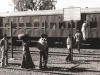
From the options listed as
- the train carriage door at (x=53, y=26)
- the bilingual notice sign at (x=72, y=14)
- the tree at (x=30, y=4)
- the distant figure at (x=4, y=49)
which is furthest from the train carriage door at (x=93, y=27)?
the tree at (x=30, y=4)

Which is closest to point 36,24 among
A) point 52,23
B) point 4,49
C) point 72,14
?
point 52,23

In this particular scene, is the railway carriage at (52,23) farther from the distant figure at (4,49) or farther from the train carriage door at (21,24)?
the distant figure at (4,49)

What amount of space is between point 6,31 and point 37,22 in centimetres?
383

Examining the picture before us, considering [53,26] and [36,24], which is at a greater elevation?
[36,24]

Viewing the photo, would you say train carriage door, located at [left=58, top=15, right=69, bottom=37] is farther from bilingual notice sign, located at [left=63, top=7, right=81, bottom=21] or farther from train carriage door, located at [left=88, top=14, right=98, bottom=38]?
bilingual notice sign, located at [left=63, top=7, right=81, bottom=21]

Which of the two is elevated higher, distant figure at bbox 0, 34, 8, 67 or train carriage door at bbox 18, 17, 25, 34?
train carriage door at bbox 18, 17, 25, 34

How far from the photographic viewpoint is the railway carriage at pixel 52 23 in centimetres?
2106

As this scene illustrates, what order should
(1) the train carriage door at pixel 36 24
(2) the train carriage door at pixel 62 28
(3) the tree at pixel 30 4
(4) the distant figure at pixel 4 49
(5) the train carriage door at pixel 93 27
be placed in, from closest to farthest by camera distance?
1. (4) the distant figure at pixel 4 49
2. (5) the train carriage door at pixel 93 27
3. (2) the train carriage door at pixel 62 28
4. (1) the train carriage door at pixel 36 24
5. (3) the tree at pixel 30 4

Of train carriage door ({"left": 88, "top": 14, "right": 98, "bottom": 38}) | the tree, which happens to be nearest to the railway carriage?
train carriage door ({"left": 88, "top": 14, "right": 98, "bottom": 38})

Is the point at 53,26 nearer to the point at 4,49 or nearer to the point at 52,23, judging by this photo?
the point at 52,23

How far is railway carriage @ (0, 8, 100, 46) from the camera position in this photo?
2106 cm

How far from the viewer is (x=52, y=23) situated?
74.3ft

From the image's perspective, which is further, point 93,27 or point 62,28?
point 62,28

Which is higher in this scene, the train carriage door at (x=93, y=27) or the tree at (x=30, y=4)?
the tree at (x=30, y=4)
